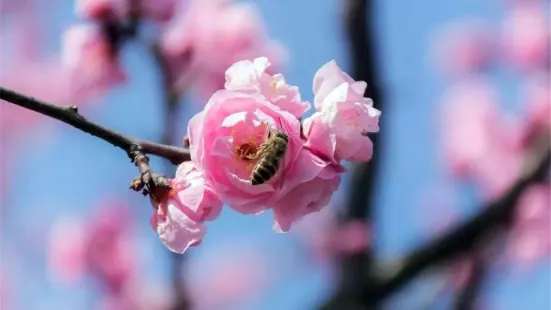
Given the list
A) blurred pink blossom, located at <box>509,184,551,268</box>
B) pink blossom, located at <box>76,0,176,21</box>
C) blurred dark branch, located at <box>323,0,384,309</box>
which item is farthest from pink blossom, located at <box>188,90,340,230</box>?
blurred pink blossom, located at <box>509,184,551,268</box>

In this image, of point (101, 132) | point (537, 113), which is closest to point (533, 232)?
point (537, 113)

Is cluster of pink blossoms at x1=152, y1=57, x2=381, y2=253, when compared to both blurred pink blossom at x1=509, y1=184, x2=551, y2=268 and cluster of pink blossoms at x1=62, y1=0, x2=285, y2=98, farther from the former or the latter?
blurred pink blossom at x1=509, y1=184, x2=551, y2=268

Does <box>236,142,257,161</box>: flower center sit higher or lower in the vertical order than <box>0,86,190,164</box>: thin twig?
lower

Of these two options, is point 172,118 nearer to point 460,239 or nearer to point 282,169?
point 460,239

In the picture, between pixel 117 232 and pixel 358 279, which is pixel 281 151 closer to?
pixel 358 279

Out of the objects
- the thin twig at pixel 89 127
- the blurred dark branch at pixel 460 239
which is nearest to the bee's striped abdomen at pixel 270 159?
the thin twig at pixel 89 127

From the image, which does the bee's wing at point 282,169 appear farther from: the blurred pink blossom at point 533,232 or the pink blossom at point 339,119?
the blurred pink blossom at point 533,232

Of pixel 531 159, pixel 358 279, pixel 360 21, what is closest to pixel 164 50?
pixel 360 21
